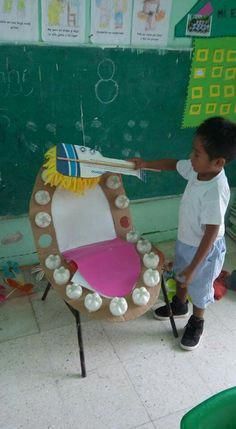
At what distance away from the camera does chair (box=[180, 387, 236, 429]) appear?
0.77 meters

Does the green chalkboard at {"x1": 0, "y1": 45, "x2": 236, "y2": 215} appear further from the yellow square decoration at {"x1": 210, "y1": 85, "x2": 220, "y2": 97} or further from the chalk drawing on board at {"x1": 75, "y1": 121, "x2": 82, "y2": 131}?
the yellow square decoration at {"x1": 210, "y1": 85, "x2": 220, "y2": 97}

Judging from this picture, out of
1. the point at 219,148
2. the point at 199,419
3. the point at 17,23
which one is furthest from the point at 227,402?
the point at 17,23

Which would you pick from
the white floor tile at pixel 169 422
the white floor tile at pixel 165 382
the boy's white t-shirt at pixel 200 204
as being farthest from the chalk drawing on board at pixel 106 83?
the white floor tile at pixel 169 422

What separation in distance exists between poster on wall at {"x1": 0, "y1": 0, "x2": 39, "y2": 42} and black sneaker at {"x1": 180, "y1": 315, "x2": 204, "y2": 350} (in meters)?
1.38

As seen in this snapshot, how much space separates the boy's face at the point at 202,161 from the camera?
1312 millimetres

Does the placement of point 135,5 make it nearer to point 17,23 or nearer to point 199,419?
point 17,23

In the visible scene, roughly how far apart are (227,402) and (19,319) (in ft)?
3.75

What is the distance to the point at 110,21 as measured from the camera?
1.65m

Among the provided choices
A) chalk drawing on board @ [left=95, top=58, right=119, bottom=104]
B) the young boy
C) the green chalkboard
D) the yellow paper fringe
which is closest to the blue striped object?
the yellow paper fringe

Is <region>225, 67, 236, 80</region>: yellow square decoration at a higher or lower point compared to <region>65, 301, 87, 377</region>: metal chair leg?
higher

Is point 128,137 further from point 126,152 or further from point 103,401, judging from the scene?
point 103,401

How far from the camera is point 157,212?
7.49 feet

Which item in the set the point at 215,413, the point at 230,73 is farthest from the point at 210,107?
the point at 215,413

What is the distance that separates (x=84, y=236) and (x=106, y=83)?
2.38 feet
